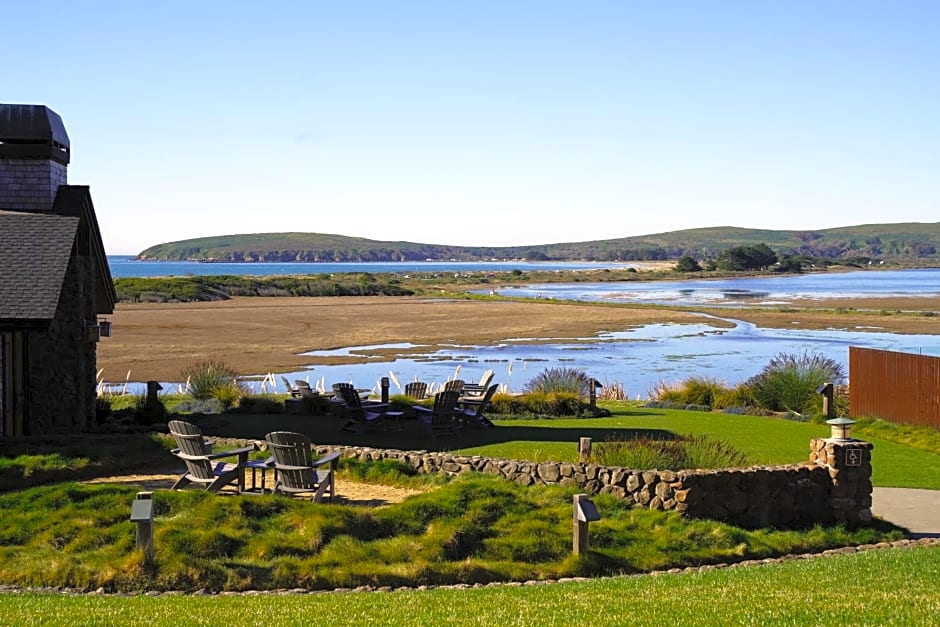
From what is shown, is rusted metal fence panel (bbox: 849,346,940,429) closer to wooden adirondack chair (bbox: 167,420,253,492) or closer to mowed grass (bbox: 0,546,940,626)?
mowed grass (bbox: 0,546,940,626)

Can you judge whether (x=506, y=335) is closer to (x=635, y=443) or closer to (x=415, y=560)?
(x=635, y=443)

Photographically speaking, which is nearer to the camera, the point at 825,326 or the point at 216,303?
the point at 825,326

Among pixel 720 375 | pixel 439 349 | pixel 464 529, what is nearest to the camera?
pixel 464 529

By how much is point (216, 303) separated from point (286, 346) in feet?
96.8

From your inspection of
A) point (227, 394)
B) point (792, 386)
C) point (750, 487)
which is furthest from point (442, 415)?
point (792, 386)

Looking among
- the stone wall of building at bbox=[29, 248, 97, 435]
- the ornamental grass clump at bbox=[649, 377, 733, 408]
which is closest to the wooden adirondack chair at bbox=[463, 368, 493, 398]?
the ornamental grass clump at bbox=[649, 377, 733, 408]

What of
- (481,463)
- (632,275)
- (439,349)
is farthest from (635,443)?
(632,275)

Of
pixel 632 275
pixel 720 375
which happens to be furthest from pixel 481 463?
pixel 632 275

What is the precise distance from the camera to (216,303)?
229 ft

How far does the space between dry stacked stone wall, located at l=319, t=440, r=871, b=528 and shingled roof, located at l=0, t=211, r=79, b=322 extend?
24.8 feet

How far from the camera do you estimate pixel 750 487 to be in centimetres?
1230

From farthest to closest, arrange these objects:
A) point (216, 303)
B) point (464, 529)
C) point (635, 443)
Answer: point (216, 303), point (635, 443), point (464, 529)

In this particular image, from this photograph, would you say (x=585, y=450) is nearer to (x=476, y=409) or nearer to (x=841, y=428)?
(x=841, y=428)

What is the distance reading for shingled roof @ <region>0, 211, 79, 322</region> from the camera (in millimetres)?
15336
